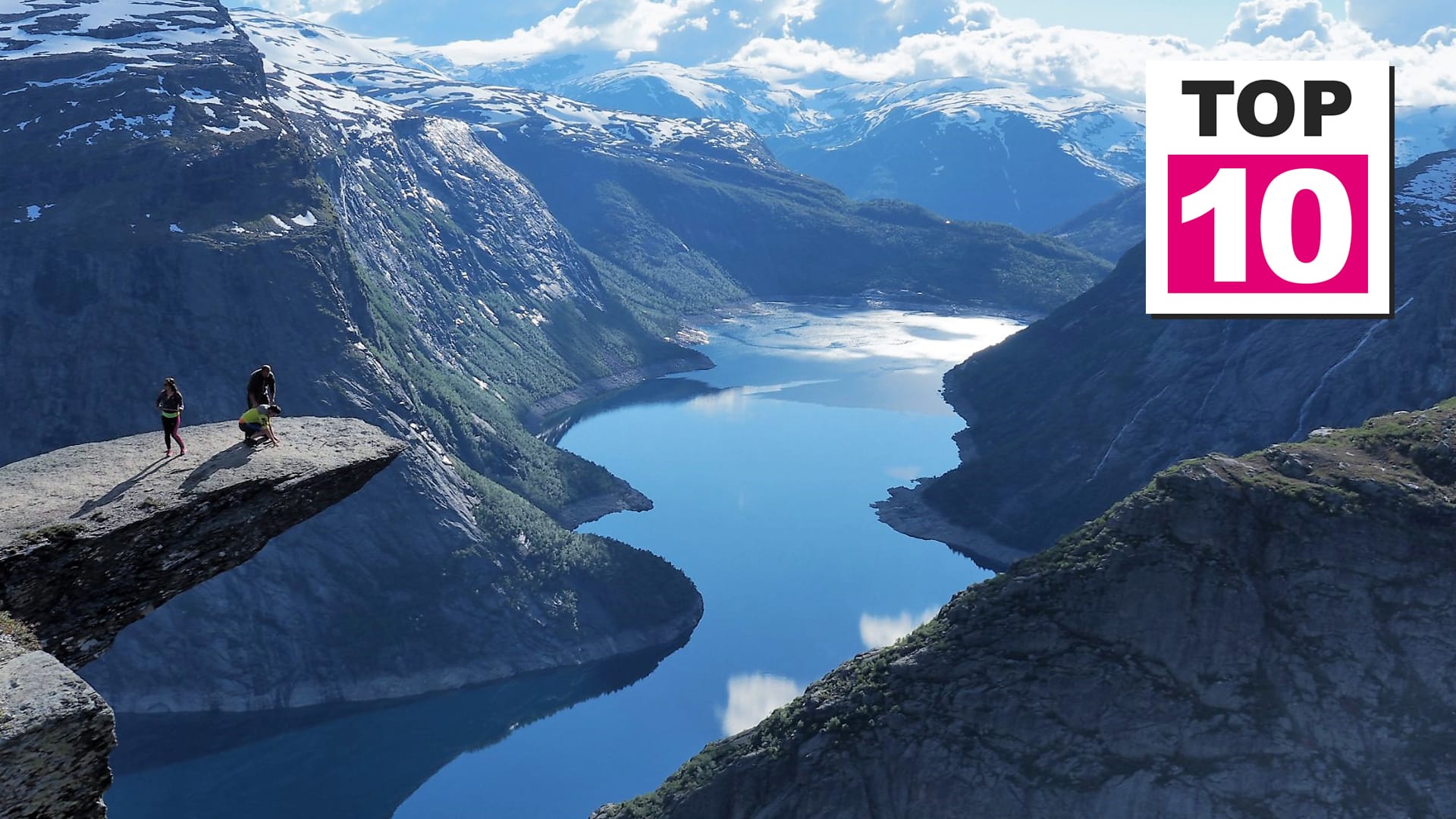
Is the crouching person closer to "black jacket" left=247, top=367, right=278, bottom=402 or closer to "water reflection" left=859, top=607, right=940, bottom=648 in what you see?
"black jacket" left=247, top=367, right=278, bottom=402

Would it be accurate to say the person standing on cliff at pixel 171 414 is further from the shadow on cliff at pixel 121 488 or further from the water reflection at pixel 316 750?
the water reflection at pixel 316 750

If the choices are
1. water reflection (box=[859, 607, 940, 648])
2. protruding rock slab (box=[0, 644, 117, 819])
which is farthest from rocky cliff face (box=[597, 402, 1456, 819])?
water reflection (box=[859, 607, 940, 648])

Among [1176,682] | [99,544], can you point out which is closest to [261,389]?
[99,544]

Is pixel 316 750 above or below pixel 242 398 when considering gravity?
below

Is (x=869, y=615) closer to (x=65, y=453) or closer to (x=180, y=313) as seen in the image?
(x=180, y=313)

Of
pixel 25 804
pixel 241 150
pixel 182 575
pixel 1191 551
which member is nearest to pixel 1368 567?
pixel 1191 551

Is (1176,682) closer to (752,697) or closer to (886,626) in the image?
(752,697)

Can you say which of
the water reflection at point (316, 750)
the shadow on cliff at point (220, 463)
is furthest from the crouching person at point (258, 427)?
the water reflection at point (316, 750)
